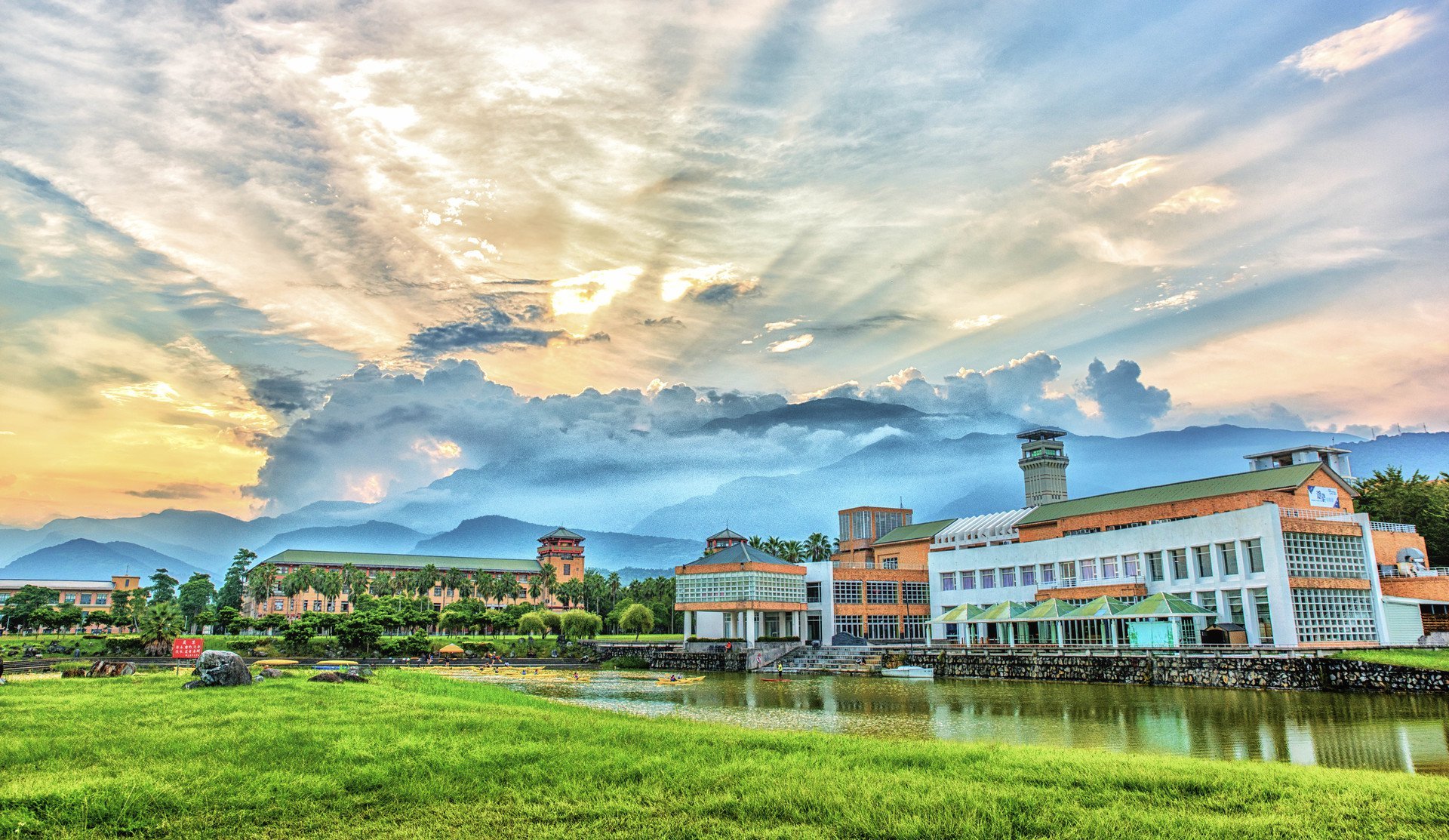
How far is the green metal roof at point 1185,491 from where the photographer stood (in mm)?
60156

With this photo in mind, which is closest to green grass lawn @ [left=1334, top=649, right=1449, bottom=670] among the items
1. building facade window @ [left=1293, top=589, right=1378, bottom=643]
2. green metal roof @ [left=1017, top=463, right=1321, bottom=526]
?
building facade window @ [left=1293, top=589, right=1378, bottom=643]

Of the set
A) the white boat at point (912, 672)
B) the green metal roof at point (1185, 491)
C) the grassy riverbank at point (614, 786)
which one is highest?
the green metal roof at point (1185, 491)

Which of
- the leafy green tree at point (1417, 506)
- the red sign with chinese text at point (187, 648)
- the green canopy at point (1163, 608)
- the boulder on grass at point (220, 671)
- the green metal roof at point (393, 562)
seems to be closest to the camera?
the boulder on grass at point (220, 671)

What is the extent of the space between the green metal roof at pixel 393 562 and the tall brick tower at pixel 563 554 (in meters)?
4.11

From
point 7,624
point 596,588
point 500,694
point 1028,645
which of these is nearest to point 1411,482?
point 1028,645

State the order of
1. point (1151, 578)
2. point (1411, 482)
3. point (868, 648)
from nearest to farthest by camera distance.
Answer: point (1151, 578) < point (868, 648) < point (1411, 482)

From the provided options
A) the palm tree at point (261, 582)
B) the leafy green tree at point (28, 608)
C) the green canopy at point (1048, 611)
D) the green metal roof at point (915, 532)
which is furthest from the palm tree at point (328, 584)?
the green canopy at point (1048, 611)

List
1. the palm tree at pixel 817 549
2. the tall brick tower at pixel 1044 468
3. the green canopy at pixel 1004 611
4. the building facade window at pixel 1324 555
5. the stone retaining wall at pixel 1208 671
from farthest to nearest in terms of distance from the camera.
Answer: the palm tree at pixel 817 549 → the tall brick tower at pixel 1044 468 → the green canopy at pixel 1004 611 → the building facade window at pixel 1324 555 → the stone retaining wall at pixel 1208 671

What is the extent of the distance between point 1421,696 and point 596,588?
367 ft

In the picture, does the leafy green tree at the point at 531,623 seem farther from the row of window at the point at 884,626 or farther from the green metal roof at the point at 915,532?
the green metal roof at the point at 915,532

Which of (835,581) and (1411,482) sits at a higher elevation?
(1411,482)

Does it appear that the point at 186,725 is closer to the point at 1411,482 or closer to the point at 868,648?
the point at 868,648

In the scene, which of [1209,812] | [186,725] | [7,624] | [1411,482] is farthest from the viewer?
[7,624]

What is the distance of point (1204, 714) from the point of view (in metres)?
31.1
